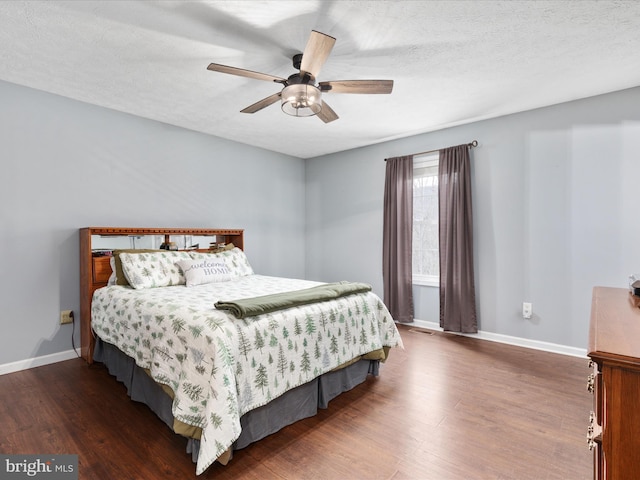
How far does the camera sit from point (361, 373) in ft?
8.43

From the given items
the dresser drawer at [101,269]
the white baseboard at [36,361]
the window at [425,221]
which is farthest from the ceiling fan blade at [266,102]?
the white baseboard at [36,361]

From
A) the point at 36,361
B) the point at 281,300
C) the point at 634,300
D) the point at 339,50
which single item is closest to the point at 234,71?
the point at 339,50

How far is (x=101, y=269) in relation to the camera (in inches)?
120

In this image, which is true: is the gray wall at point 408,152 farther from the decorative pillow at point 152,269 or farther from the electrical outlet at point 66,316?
the decorative pillow at point 152,269

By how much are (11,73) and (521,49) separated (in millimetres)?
3910

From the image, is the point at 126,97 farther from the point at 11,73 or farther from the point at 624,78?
the point at 624,78

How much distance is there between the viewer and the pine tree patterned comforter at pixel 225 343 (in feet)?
5.21

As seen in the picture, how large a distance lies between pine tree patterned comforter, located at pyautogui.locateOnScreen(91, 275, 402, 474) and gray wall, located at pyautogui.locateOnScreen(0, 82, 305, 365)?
675 millimetres

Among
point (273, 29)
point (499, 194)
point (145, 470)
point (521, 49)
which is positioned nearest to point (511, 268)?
point (499, 194)

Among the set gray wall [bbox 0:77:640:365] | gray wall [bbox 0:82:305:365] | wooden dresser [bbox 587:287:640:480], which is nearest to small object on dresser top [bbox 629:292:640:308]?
wooden dresser [bbox 587:287:640:480]

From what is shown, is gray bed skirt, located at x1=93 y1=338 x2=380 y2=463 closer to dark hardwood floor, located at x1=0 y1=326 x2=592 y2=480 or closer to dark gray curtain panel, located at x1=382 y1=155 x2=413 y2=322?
dark hardwood floor, located at x1=0 y1=326 x2=592 y2=480

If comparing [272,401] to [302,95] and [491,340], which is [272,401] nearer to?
[302,95]

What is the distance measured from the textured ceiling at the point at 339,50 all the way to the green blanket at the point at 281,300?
1.71 metres

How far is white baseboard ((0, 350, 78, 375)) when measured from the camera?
2.78m
